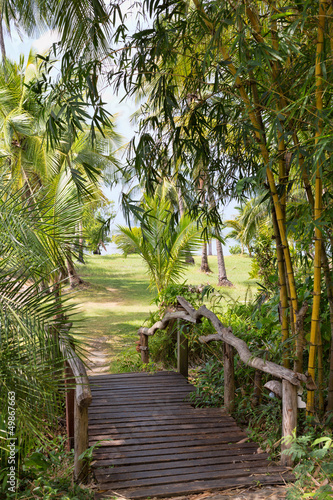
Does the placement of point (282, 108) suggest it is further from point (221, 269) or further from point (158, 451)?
point (221, 269)

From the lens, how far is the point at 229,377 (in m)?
4.19

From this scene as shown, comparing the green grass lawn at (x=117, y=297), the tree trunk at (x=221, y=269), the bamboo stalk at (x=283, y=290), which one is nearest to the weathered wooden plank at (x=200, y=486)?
the bamboo stalk at (x=283, y=290)

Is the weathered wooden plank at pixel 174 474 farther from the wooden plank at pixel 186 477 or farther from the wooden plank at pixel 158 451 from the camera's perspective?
the wooden plank at pixel 158 451

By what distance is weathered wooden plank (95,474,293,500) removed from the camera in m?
2.86

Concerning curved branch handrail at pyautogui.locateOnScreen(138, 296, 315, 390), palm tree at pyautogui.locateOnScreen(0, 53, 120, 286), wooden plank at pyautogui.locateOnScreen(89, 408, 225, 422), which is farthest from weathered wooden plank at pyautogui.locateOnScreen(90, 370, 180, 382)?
palm tree at pyautogui.locateOnScreen(0, 53, 120, 286)

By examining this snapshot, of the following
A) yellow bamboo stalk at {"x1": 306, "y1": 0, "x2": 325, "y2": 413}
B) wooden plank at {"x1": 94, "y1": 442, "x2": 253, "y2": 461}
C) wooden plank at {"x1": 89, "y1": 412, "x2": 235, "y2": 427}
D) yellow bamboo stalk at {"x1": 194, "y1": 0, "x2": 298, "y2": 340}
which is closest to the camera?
yellow bamboo stalk at {"x1": 306, "y1": 0, "x2": 325, "y2": 413}

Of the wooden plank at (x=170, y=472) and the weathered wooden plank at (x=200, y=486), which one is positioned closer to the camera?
the weathered wooden plank at (x=200, y=486)

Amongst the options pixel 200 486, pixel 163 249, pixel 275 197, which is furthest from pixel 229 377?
pixel 163 249

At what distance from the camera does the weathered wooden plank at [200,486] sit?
2859mm

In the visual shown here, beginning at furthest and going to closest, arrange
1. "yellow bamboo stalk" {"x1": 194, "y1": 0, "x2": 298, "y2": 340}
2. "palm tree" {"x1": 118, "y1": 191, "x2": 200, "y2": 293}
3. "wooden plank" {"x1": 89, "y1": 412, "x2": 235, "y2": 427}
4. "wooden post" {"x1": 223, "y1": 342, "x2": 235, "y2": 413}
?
"palm tree" {"x1": 118, "y1": 191, "x2": 200, "y2": 293}, "wooden post" {"x1": 223, "y1": 342, "x2": 235, "y2": 413}, "wooden plank" {"x1": 89, "y1": 412, "x2": 235, "y2": 427}, "yellow bamboo stalk" {"x1": 194, "y1": 0, "x2": 298, "y2": 340}

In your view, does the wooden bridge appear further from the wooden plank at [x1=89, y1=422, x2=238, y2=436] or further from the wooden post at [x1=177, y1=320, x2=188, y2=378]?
the wooden post at [x1=177, y1=320, x2=188, y2=378]

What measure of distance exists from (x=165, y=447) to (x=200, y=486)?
69 cm

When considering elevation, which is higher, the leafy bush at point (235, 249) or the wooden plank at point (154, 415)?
the leafy bush at point (235, 249)

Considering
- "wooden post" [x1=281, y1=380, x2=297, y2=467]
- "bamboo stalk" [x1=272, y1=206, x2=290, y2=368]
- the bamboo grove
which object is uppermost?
the bamboo grove
